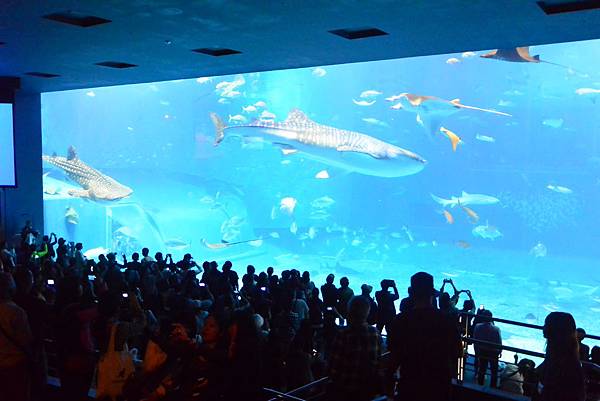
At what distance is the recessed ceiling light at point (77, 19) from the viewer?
544 cm

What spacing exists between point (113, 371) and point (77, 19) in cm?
434

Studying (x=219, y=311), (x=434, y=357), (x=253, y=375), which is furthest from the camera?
(x=219, y=311)

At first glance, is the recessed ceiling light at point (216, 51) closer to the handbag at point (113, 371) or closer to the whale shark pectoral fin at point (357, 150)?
the handbag at point (113, 371)

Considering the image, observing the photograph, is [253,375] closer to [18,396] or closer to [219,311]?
[219,311]

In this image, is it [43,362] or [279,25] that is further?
[279,25]

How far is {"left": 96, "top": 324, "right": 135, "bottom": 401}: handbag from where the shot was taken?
277cm

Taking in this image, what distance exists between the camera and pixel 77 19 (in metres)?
5.69

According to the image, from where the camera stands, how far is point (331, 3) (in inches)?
192

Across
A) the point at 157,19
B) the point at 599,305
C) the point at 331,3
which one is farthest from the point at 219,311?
the point at 599,305

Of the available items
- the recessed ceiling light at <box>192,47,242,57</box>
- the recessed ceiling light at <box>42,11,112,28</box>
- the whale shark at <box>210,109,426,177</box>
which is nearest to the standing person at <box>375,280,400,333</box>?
the recessed ceiling light at <box>192,47,242,57</box>

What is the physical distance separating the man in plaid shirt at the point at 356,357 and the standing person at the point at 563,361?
867 mm

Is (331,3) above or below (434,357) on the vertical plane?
above

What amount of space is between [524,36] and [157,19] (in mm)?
4127

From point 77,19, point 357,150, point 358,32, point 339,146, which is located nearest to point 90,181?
point 339,146
